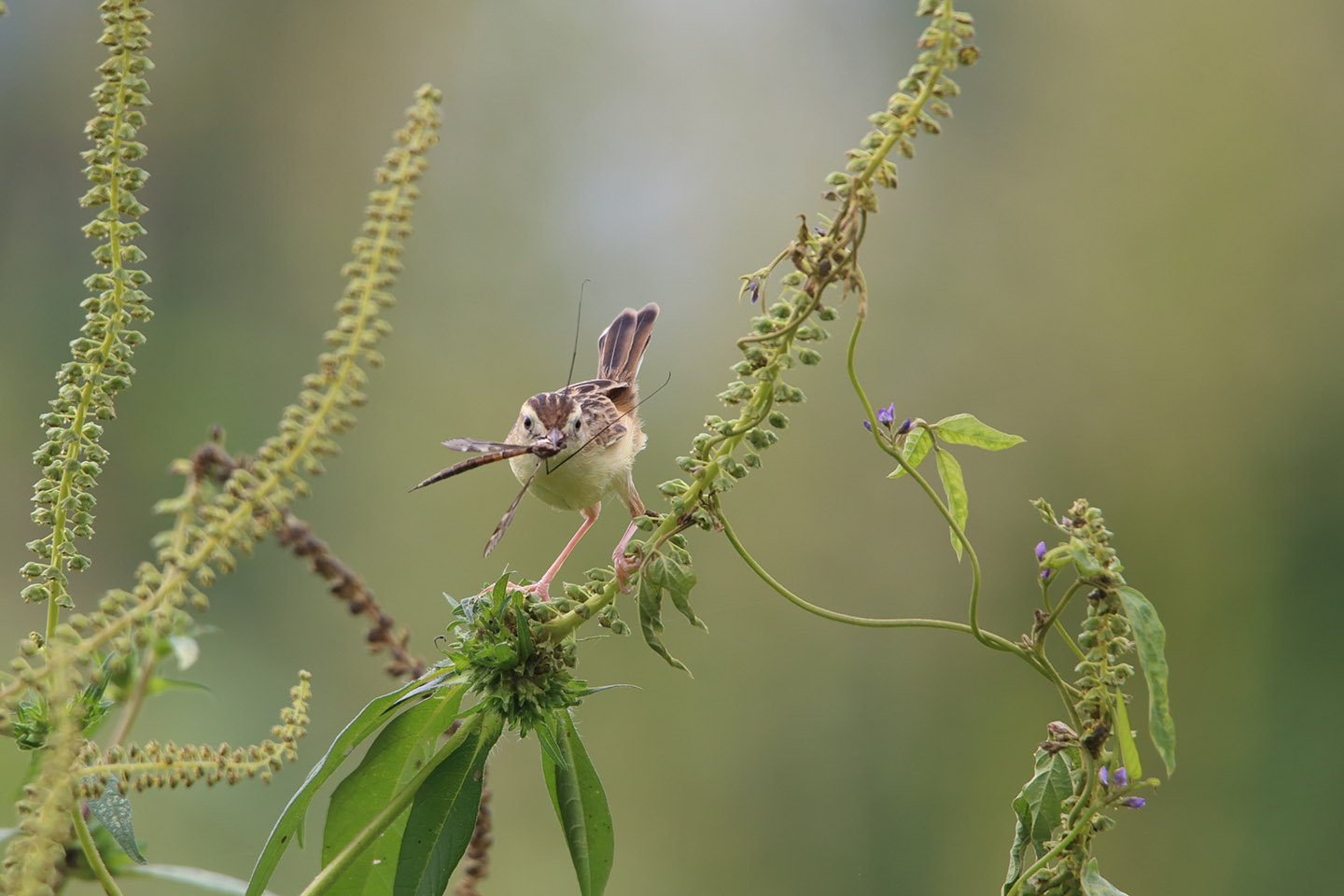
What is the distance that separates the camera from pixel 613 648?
15.2 feet

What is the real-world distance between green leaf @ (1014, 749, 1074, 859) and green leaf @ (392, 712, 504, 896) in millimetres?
459

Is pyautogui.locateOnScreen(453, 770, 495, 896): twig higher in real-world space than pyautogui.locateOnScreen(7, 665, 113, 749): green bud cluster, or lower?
higher

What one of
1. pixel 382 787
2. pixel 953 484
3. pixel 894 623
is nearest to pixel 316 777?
pixel 382 787

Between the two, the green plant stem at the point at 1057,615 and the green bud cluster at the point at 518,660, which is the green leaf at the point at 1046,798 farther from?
the green bud cluster at the point at 518,660

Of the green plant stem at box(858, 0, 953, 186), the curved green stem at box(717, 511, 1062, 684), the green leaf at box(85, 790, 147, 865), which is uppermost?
the green plant stem at box(858, 0, 953, 186)

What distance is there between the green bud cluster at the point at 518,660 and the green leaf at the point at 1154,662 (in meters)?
A: 0.44

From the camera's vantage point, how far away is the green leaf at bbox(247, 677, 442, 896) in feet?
3.01

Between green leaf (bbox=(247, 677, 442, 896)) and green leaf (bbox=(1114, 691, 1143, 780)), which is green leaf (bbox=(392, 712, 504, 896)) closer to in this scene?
green leaf (bbox=(247, 677, 442, 896))

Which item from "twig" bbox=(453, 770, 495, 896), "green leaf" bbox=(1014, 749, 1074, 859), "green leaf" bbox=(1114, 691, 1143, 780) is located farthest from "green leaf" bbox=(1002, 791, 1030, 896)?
"twig" bbox=(453, 770, 495, 896)

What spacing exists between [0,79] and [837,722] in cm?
492

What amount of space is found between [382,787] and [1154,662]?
66cm

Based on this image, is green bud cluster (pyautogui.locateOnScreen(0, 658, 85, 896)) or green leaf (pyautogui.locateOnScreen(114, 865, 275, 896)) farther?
green leaf (pyautogui.locateOnScreen(114, 865, 275, 896))

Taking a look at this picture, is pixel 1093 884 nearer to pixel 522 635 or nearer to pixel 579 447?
pixel 522 635

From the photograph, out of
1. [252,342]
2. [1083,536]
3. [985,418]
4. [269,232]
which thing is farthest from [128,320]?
[269,232]
